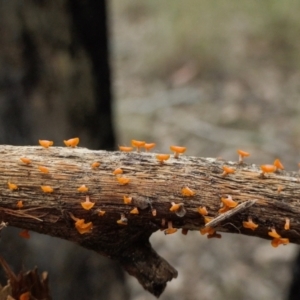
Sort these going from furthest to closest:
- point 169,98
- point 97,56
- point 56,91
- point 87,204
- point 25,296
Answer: point 169,98 < point 97,56 < point 56,91 < point 25,296 < point 87,204

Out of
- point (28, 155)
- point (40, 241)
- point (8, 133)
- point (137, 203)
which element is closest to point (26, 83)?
point (8, 133)

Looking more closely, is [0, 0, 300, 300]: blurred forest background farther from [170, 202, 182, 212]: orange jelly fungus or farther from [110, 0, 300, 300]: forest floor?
[170, 202, 182, 212]: orange jelly fungus

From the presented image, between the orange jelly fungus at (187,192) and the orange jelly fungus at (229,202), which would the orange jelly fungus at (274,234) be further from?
the orange jelly fungus at (187,192)

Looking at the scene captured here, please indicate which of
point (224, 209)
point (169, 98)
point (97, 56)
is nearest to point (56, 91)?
point (97, 56)

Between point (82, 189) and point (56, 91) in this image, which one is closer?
point (82, 189)

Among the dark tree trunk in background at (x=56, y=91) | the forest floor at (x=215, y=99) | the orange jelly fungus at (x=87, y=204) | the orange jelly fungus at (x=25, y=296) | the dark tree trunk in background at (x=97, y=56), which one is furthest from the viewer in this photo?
the forest floor at (x=215, y=99)

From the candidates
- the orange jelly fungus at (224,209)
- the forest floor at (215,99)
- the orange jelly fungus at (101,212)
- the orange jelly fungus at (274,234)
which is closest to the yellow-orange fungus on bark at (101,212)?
the orange jelly fungus at (101,212)

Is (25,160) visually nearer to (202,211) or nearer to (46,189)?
(46,189)

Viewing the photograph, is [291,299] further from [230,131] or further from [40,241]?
[230,131]
